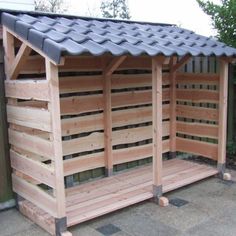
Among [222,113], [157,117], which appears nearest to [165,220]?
[157,117]

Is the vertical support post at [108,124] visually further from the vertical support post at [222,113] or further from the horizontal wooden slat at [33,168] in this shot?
the vertical support post at [222,113]

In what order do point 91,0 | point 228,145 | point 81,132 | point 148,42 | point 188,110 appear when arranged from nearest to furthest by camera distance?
1. point 148,42
2. point 81,132
3. point 188,110
4. point 228,145
5. point 91,0

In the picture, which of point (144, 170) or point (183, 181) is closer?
point (183, 181)

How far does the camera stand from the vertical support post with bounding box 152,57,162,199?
403 cm

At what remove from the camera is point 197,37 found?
4.96 m

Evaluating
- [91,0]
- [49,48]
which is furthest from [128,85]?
[91,0]

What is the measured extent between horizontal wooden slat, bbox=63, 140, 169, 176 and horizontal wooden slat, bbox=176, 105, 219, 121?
0.59m

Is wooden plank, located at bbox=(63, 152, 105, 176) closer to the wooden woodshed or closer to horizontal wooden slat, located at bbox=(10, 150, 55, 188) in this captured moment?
the wooden woodshed

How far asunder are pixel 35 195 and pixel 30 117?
2.80 ft

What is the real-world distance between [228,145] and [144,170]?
184cm

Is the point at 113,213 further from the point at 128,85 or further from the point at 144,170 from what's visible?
the point at 128,85

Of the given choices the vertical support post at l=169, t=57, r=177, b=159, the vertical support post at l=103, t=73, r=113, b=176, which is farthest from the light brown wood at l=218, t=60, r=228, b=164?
the vertical support post at l=103, t=73, r=113, b=176

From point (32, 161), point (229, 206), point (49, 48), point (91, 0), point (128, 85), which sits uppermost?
point (91, 0)

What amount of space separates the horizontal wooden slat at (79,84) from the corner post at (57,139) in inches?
47.3
